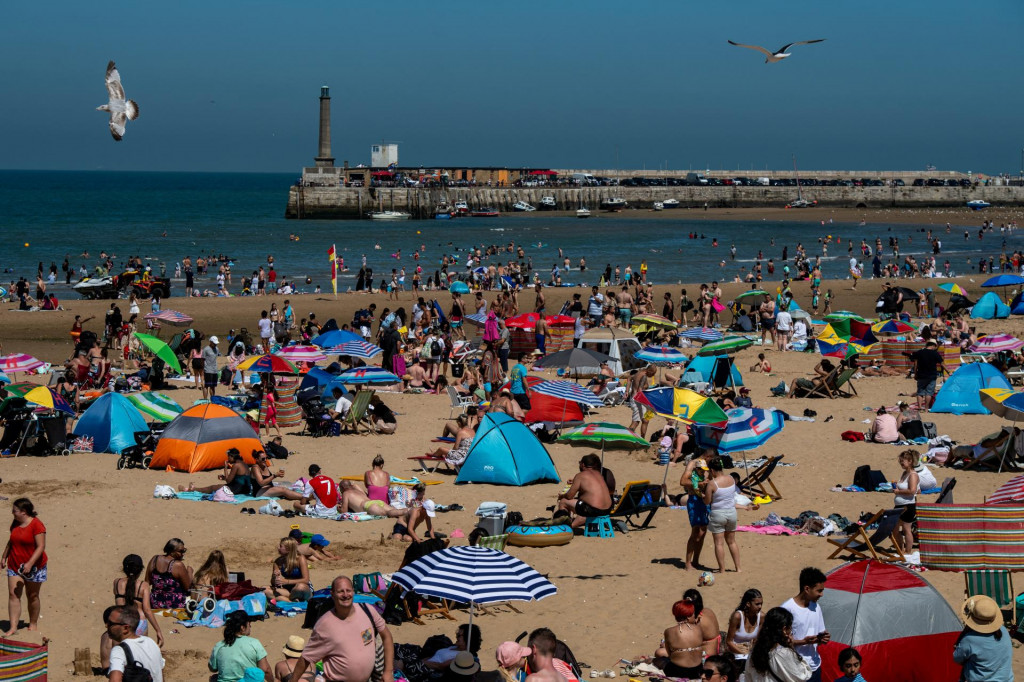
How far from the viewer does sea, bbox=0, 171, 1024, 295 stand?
4859cm

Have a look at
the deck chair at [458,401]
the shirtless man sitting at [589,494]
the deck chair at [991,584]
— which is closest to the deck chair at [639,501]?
the shirtless man sitting at [589,494]

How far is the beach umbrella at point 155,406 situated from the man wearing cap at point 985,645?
11062mm

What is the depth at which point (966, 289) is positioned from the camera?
33.7 metres

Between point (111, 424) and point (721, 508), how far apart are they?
27.3 ft

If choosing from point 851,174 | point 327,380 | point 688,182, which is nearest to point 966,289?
point 327,380

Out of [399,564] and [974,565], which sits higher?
[974,565]

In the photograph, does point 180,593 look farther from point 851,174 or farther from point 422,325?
point 851,174

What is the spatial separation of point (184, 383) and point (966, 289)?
81.2 feet

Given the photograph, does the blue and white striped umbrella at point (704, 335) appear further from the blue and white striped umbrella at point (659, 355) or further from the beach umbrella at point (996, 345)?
the beach umbrella at point (996, 345)

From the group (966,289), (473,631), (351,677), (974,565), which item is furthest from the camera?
(966,289)

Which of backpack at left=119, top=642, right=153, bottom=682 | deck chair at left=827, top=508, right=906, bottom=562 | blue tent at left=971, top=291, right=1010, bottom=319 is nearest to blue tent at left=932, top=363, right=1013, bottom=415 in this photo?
deck chair at left=827, top=508, right=906, bottom=562

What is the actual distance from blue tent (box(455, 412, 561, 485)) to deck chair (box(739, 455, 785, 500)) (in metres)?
2.21

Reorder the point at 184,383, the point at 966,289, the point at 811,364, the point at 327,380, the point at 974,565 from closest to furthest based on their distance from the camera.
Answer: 1. the point at 974,565
2. the point at 327,380
3. the point at 184,383
4. the point at 811,364
5. the point at 966,289

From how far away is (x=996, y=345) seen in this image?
1920 centimetres
